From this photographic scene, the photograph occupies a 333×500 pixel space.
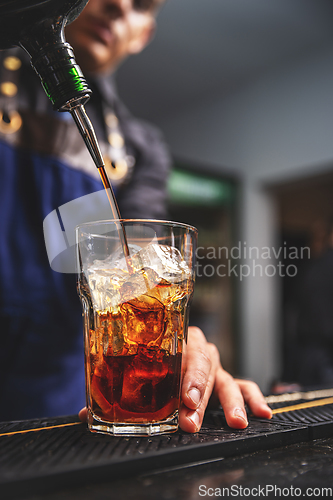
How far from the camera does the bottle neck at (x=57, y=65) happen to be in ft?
1.69

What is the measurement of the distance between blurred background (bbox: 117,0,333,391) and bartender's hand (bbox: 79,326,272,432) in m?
3.02

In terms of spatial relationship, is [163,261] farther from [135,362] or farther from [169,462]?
[169,462]

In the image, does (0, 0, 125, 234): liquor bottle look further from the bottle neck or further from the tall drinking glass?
the tall drinking glass

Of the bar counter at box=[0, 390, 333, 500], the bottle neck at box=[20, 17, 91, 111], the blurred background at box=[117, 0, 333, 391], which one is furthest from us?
the blurred background at box=[117, 0, 333, 391]

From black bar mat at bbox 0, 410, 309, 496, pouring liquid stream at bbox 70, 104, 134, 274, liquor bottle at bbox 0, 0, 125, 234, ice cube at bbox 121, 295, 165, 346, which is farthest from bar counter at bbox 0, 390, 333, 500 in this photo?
liquor bottle at bbox 0, 0, 125, 234

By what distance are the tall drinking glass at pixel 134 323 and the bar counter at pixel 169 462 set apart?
4 cm

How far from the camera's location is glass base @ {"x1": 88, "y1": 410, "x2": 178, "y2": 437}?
0.56 m

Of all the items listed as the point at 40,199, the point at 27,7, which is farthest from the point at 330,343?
the point at 27,7

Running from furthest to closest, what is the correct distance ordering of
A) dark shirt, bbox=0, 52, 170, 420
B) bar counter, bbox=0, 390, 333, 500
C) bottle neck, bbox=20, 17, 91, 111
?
1. dark shirt, bbox=0, 52, 170, 420
2. bottle neck, bbox=20, 17, 91, 111
3. bar counter, bbox=0, 390, 333, 500

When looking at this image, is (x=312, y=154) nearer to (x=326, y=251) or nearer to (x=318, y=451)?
(x=326, y=251)

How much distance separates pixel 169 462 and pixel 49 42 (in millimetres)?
500

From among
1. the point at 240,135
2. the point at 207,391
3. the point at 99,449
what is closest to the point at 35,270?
the point at 207,391

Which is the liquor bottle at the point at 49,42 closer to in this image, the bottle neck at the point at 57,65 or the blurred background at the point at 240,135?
the bottle neck at the point at 57,65

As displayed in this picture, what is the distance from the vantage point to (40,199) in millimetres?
1289
